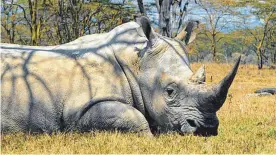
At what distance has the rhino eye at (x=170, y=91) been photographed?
4852 mm

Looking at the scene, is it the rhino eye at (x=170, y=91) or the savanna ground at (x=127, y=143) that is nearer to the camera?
the savanna ground at (x=127, y=143)

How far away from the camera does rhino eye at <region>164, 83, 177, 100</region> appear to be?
4852 millimetres

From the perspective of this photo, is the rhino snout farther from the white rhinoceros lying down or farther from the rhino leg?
the rhino leg

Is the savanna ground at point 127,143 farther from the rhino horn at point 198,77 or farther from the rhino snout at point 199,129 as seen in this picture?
the rhino horn at point 198,77

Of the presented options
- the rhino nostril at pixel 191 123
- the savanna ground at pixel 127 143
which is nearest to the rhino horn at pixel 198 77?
the rhino nostril at pixel 191 123

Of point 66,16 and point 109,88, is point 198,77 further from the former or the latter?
point 66,16

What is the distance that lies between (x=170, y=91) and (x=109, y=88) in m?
0.61

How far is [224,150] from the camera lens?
4.17m

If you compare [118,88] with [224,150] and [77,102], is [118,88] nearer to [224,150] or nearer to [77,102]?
[77,102]

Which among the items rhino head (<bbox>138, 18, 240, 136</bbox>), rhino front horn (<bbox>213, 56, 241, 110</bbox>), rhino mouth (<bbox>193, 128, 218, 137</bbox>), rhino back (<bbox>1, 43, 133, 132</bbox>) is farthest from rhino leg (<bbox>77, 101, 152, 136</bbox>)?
rhino front horn (<bbox>213, 56, 241, 110</bbox>)

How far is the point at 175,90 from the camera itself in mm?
4848

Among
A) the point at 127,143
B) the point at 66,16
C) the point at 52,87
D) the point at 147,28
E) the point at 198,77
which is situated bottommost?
the point at 66,16

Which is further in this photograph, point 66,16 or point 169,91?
point 66,16

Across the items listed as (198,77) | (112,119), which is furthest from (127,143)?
(198,77)
